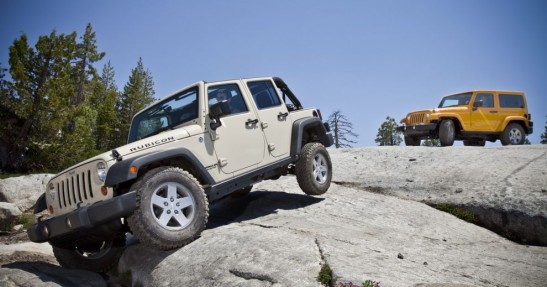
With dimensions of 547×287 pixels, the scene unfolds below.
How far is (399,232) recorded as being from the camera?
5.38m

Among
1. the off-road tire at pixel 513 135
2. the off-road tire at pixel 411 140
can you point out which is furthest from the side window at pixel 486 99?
the off-road tire at pixel 411 140

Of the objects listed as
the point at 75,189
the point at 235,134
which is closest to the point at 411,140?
the point at 235,134

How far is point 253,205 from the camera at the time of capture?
6.69 m

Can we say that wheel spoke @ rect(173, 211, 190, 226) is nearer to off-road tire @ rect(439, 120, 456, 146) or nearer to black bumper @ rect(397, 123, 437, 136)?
black bumper @ rect(397, 123, 437, 136)

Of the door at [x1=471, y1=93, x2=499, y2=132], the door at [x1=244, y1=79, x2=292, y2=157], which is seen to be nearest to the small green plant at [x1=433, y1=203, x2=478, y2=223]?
the door at [x1=244, y1=79, x2=292, y2=157]

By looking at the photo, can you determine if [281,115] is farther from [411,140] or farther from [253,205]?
[411,140]

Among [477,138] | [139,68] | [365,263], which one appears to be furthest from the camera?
[139,68]

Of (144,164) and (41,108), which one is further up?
(41,108)

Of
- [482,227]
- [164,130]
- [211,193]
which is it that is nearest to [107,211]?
[211,193]

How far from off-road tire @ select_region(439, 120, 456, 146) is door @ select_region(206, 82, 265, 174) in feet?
28.8

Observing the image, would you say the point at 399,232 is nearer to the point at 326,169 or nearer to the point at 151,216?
the point at 326,169

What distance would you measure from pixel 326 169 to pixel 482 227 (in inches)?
121

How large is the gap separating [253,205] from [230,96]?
2.24m

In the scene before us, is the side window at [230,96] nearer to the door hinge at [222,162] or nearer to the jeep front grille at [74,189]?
the door hinge at [222,162]
